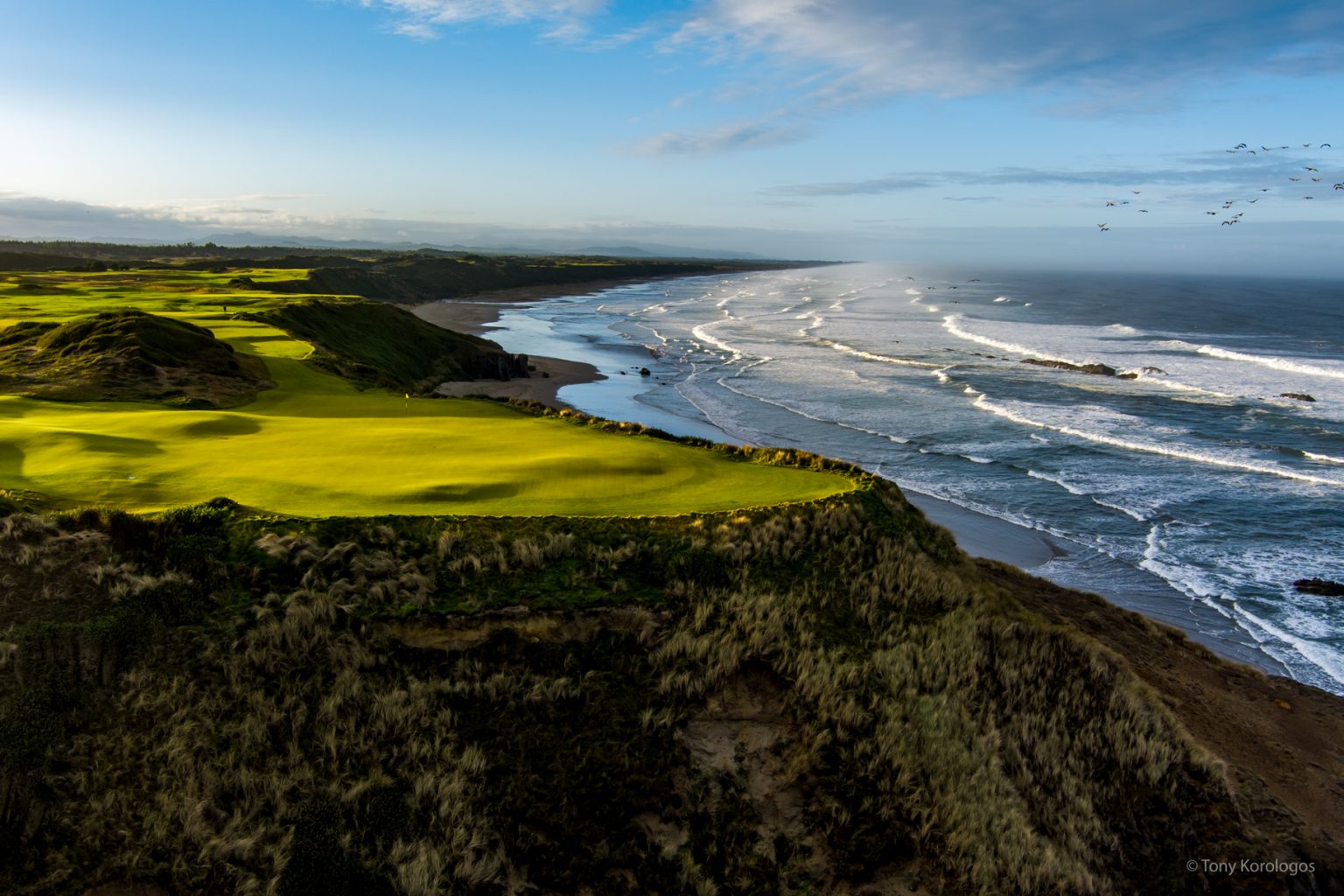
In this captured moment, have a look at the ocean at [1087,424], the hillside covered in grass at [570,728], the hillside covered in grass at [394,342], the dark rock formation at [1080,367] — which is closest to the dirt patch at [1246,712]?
the hillside covered in grass at [570,728]

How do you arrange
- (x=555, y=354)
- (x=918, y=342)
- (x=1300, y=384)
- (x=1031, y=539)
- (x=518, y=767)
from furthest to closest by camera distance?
(x=918, y=342)
(x=555, y=354)
(x=1300, y=384)
(x=1031, y=539)
(x=518, y=767)

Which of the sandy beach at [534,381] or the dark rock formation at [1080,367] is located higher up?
the dark rock formation at [1080,367]

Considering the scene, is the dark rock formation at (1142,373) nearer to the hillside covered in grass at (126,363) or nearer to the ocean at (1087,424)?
the ocean at (1087,424)

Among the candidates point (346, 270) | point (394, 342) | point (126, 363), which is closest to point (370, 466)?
point (126, 363)

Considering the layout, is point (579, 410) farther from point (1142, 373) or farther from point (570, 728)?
point (1142, 373)

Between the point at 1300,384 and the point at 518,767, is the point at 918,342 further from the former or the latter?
the point at 518,767

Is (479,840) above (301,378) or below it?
below

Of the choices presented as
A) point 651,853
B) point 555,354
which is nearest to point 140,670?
point 651,853
